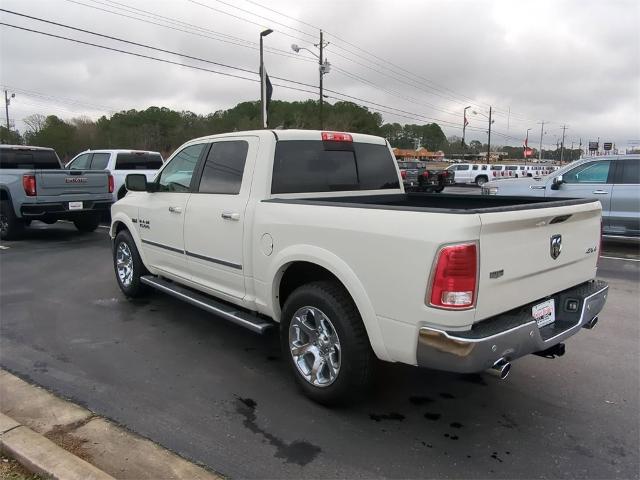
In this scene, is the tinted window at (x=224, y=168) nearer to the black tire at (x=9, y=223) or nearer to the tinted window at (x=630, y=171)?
the black tire at (x=9, y=223)

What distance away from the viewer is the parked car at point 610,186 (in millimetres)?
9266

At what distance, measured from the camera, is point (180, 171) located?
5.00 m

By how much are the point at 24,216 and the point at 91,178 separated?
57.3 inches

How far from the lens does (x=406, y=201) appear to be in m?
4.98

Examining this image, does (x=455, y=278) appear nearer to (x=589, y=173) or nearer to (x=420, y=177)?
(x=589, y=173)

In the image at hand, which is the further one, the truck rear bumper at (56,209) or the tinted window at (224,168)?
the truck rear bumper at (56,209)

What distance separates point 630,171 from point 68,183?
10812 millimetres

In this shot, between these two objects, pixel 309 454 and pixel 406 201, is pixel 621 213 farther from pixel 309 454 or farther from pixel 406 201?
pixel 309 454

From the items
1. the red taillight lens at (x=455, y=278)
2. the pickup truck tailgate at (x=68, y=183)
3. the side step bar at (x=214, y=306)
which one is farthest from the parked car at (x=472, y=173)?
the red taillight lens at (x=455, y=278)

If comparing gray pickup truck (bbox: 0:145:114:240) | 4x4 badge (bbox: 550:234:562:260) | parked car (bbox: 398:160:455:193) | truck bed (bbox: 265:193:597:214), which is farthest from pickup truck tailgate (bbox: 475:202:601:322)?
parked car (bbox: 398:160:455:193)

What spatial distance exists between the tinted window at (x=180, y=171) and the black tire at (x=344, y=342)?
201 centimetres

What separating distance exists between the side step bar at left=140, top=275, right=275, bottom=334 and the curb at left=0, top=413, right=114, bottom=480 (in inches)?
57.5

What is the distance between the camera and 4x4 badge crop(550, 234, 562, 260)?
317cm

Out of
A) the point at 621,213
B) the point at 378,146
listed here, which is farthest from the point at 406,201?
the point at 621,213
